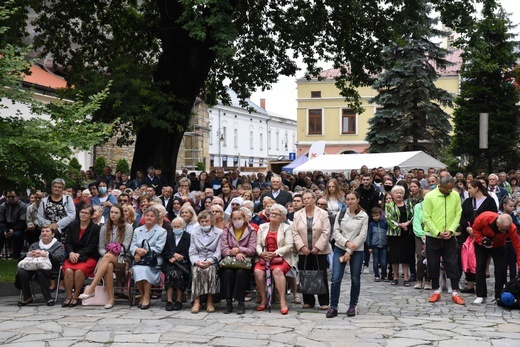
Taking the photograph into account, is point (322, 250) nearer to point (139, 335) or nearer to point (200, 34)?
point (139, 335)

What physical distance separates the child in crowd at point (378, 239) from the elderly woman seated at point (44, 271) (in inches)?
223

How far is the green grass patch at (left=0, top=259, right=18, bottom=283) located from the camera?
1274 centimetres

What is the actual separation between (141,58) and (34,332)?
49.3 ft

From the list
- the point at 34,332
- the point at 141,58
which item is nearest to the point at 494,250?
the point at 34,332

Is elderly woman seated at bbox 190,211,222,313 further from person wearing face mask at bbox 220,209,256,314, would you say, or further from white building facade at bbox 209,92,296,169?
white building facade at bbox 209,92,296,169

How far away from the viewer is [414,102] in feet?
138

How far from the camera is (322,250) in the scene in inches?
430

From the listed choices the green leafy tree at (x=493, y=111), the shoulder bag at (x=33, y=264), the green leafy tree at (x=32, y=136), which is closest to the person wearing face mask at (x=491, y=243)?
the green leafy tree at (x=32, y=136)

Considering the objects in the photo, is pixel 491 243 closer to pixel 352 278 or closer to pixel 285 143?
pixel 352 278

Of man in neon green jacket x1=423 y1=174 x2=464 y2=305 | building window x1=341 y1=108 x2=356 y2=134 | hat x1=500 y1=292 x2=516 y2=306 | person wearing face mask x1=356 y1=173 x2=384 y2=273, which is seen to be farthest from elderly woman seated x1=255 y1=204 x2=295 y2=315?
building window x1=341 y1=108 x2=356 y2=134

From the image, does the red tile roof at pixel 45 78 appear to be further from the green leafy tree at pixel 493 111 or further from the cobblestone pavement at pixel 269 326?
the cobblestone pavement at pixel 269 326

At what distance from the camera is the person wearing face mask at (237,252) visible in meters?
11.0

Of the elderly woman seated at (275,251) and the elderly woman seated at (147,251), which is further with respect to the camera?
the elderly woman seated at (147,251)

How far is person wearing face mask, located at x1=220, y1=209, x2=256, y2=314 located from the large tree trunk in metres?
8.83
